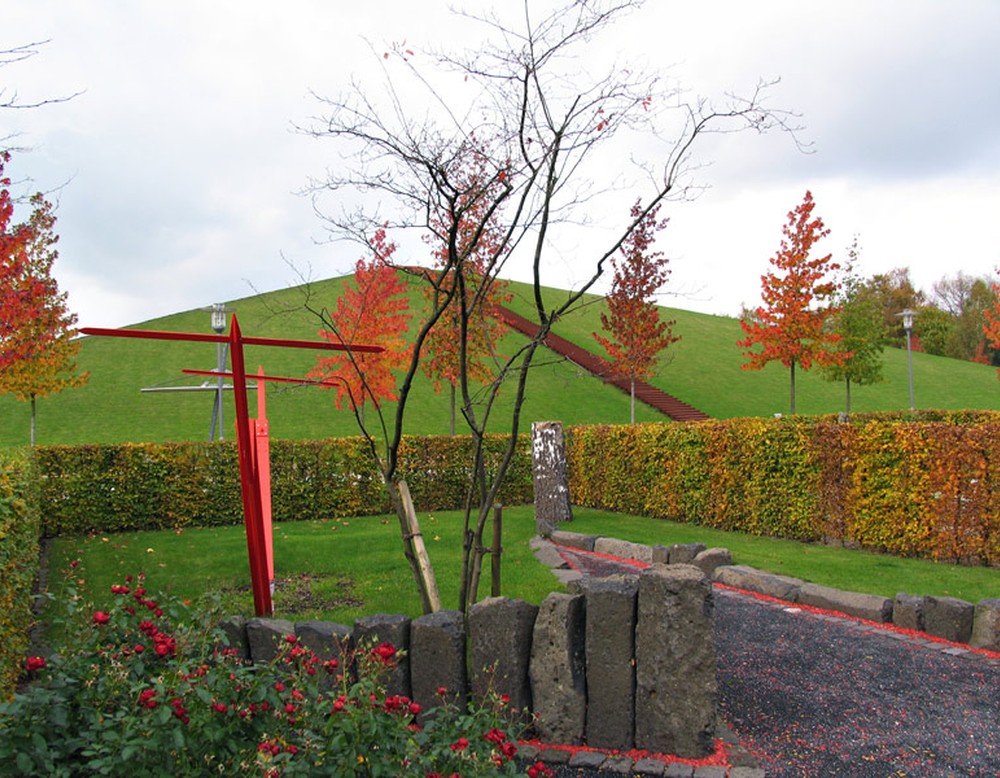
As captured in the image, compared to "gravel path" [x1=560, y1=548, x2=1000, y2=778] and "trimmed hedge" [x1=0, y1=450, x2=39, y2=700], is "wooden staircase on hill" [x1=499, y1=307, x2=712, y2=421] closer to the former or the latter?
"gravel path" [x1=560, y1=548, x2=1000, y2=778]

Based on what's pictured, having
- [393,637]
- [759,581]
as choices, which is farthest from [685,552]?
[393,637]

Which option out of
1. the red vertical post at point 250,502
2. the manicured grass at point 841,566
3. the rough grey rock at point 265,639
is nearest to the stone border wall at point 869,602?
the manicured grass at point 841,566

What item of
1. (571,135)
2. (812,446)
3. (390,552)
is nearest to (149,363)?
(390,552)

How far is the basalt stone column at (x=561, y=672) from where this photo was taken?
4559 millimetres

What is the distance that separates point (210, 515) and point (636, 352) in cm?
1762

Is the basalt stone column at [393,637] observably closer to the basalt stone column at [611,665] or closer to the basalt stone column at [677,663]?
the basalt stone column at [611,665]

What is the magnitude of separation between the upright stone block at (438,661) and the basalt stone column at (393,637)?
0.23 ft

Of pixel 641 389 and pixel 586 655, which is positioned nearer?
pixel 586 655

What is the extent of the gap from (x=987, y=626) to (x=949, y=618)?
0.28 meters

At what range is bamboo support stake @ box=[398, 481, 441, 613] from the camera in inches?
217

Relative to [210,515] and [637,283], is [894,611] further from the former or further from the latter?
[637,283]

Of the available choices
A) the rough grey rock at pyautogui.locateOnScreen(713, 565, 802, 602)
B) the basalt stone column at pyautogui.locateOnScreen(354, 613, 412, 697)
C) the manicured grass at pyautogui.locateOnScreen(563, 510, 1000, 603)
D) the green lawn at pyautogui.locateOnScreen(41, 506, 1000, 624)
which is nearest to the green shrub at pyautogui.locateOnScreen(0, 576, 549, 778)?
the basalt stone column at pyautogui.locateOnScreen(354, 613, 412, 697)

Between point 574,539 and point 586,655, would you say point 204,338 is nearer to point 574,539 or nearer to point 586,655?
point 586,655

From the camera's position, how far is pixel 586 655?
4.60 metres
